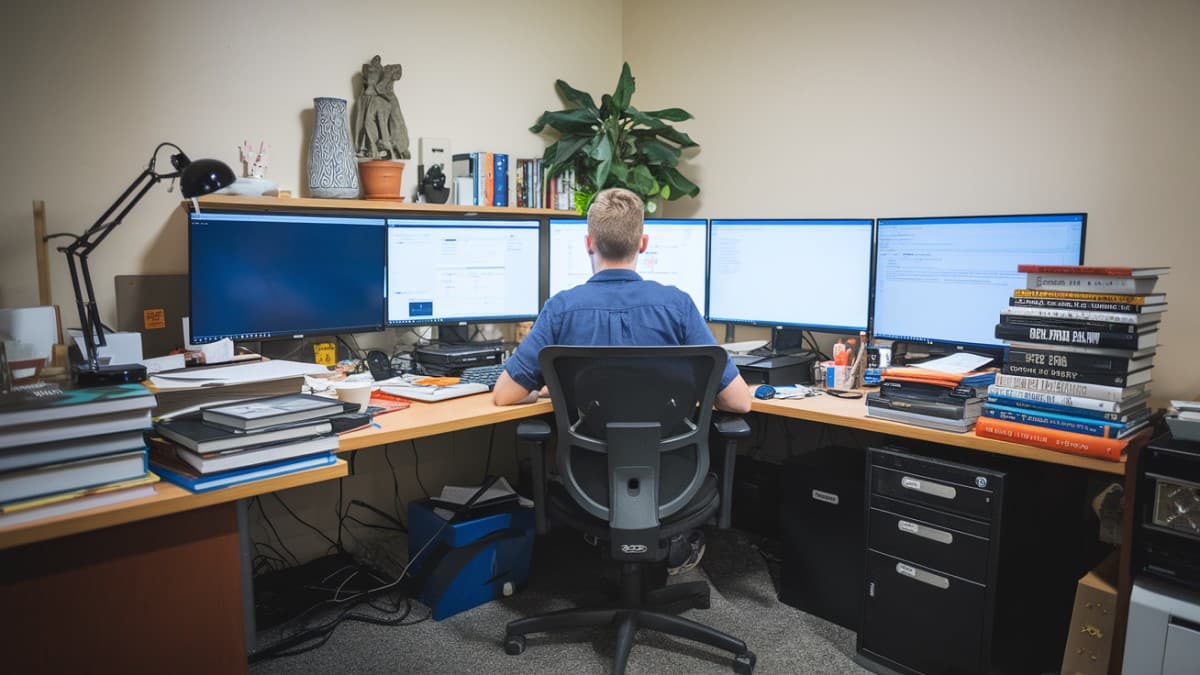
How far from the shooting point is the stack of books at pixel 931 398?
2.02 m

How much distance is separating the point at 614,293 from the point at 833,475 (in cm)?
90

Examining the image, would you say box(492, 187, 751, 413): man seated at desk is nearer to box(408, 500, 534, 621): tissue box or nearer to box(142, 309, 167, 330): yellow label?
box(408, 500, 534, 621): tissue box

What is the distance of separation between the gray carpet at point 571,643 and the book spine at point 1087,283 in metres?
1.16

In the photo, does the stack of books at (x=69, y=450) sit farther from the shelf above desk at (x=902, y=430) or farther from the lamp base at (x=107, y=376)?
the shelf above desk at (x=902, y=430)

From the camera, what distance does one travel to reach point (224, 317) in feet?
7.42

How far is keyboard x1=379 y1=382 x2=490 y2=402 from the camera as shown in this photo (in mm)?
2271

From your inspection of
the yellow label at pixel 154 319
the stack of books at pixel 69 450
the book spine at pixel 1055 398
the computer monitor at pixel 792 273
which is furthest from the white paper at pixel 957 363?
the yellow label at pixel 154 319

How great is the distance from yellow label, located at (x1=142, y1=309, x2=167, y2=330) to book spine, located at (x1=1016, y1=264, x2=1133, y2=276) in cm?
247

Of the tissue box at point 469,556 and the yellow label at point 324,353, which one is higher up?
the yellow label at point 324,353

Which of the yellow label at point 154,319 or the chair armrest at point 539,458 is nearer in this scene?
the chair armrest at point 539,458

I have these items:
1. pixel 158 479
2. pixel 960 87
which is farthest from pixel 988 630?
pixel 158 479

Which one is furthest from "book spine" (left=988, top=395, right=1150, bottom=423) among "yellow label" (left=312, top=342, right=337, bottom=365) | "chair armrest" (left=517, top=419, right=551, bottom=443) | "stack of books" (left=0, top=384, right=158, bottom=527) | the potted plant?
"yellow label" (left=312, top=342, right=337, bottom=365)

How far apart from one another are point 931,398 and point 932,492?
0.25 m

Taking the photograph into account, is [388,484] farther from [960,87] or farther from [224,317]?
[960,87]
